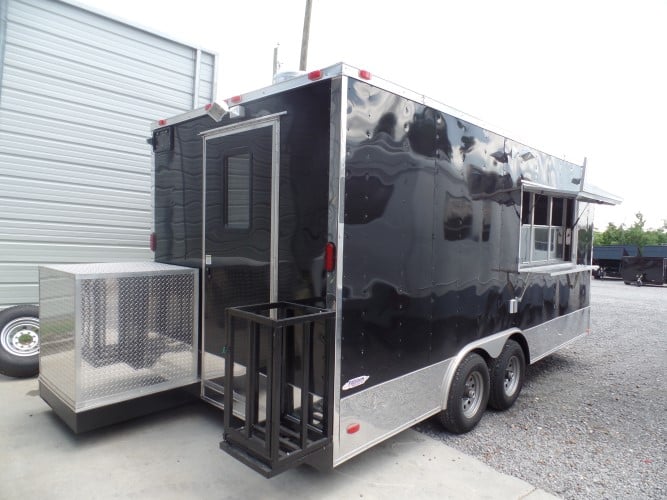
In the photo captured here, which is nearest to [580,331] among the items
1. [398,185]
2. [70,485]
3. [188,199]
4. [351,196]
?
[398,185]

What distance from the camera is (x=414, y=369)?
3219 mm

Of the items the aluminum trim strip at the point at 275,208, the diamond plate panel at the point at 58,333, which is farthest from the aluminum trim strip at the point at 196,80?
the aluminum trim strip at the point at 275,208

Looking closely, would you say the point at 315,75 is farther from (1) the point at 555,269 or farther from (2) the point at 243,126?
(1) the point at 555,269

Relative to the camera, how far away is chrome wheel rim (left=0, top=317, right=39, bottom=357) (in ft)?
15.1

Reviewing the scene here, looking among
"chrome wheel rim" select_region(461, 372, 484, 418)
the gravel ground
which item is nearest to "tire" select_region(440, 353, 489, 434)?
"chrome wheel rim" select_region(461, 372, 484, 418)

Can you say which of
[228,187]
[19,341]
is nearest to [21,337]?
[19,341]

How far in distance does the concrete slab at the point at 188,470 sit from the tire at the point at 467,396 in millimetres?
234

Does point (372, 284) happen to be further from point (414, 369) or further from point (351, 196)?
point (414, 369)

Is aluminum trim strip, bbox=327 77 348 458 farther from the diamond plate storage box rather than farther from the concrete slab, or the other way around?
the diamond plate storage box

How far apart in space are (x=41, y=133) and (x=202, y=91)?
2.12 m

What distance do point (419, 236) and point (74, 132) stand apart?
429 centimetres

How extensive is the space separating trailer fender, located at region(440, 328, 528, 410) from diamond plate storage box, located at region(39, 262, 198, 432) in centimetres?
195

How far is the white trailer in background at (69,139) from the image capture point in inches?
192

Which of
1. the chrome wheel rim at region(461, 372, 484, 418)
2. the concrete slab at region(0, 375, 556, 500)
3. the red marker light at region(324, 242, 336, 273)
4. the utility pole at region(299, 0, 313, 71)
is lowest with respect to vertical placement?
the concrete slab at region(0, 375, 556, 500)
